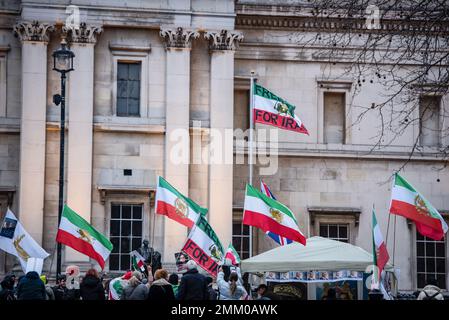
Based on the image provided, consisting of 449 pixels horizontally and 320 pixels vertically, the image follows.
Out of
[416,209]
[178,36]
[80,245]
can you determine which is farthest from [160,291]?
[178,36]

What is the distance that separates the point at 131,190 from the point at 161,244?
1.77 m

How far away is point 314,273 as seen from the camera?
3209 centimetres

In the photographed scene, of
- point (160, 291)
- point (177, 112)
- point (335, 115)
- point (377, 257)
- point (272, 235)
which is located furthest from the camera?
point (335, 115)

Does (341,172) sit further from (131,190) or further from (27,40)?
(27,40)

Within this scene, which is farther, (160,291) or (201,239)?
(201,239)

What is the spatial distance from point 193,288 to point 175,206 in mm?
10613

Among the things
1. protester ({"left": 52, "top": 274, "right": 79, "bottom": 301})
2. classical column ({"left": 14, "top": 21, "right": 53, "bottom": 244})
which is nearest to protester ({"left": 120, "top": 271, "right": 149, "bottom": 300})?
protester ({"left": 52, "top": 274, "right": 79, "bottom": 301})

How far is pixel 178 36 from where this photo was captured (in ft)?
132

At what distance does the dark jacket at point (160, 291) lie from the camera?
24.3 m

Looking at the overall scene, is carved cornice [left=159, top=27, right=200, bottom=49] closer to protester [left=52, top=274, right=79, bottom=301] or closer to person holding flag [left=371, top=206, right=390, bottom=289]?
protester [left=52, top=274, right=79, bottom=301]

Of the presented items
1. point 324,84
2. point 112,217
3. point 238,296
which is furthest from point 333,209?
point 238,296

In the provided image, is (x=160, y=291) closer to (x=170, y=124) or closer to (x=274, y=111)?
(x=274, y=111)

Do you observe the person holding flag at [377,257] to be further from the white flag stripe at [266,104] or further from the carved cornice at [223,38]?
the carved cornice at [223,38]

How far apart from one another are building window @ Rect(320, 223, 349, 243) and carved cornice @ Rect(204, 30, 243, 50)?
249 inches
